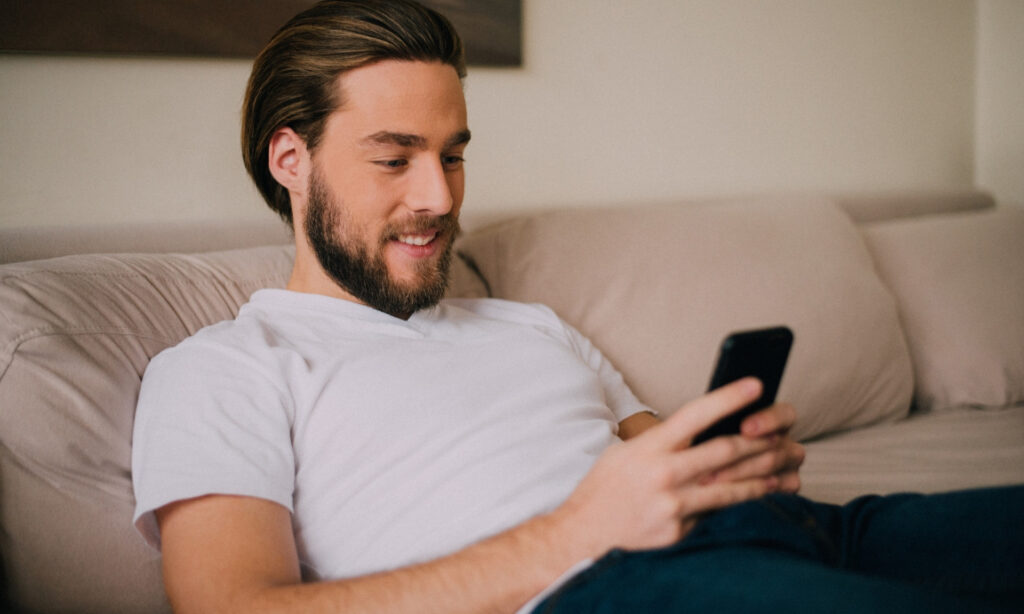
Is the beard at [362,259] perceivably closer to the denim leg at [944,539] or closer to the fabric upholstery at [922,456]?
the denim leg at [944,539]

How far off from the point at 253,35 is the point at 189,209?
1.08 feet

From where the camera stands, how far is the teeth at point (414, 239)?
1038mm

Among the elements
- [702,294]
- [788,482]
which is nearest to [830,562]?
[788,482]

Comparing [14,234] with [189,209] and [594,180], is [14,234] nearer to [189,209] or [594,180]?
[189,209]

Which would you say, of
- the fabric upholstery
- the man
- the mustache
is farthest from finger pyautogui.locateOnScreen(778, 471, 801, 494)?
the mustache

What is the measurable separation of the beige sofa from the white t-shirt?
0.07 meters

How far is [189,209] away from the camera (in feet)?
4.50

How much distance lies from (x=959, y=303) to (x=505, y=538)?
4.36ft

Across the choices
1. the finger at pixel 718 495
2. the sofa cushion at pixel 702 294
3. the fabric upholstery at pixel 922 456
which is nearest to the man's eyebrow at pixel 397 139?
the sofa cushion at pixel 702 294

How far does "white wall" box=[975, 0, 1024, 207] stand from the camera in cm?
242

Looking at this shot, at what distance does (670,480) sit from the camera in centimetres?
68

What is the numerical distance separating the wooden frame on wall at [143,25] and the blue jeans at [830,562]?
1.10m

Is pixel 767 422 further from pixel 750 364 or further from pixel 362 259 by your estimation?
pixel 362 259

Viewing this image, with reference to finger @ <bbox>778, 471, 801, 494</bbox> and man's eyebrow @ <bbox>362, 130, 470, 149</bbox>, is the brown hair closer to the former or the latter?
man's eyebrow @ <bbox>362, 130, 470, 149</bbox>
